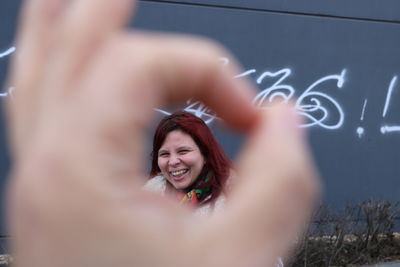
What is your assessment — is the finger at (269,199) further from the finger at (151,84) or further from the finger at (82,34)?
the finger at (82,34)

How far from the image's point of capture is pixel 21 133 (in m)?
0.62

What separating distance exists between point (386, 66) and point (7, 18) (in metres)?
4.39

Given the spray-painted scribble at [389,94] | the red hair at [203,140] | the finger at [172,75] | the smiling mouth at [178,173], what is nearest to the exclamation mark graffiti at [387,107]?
the spray-painted scribble at [389,94]

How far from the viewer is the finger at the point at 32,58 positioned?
63cm

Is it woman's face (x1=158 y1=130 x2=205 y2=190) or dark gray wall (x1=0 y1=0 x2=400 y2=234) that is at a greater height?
dark gray wall (x1=0 y1=0 x2=400 y2=234)

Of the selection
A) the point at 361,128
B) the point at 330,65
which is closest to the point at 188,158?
the point at 330,65

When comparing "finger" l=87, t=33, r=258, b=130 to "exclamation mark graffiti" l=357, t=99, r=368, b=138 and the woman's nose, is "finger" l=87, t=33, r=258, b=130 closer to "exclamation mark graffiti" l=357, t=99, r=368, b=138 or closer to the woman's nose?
the woman's nose

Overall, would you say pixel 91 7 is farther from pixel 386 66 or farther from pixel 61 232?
pixel 386 66

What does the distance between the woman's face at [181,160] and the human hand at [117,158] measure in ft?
6.53

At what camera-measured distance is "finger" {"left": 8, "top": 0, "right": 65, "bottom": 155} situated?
24.6 inches

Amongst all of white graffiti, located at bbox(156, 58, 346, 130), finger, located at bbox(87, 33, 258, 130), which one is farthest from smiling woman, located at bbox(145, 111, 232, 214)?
white graffiti, located at bbox(156, 58, 346, 130)

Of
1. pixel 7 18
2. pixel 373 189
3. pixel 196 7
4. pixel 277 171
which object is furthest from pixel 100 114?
pixel 373 189

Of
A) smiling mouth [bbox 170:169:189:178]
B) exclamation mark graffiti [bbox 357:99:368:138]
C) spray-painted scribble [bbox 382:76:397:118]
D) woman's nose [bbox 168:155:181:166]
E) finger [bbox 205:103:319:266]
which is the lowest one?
smiling mouth [bbox 170:169:189:178]

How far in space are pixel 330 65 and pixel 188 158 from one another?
15.7 feet
